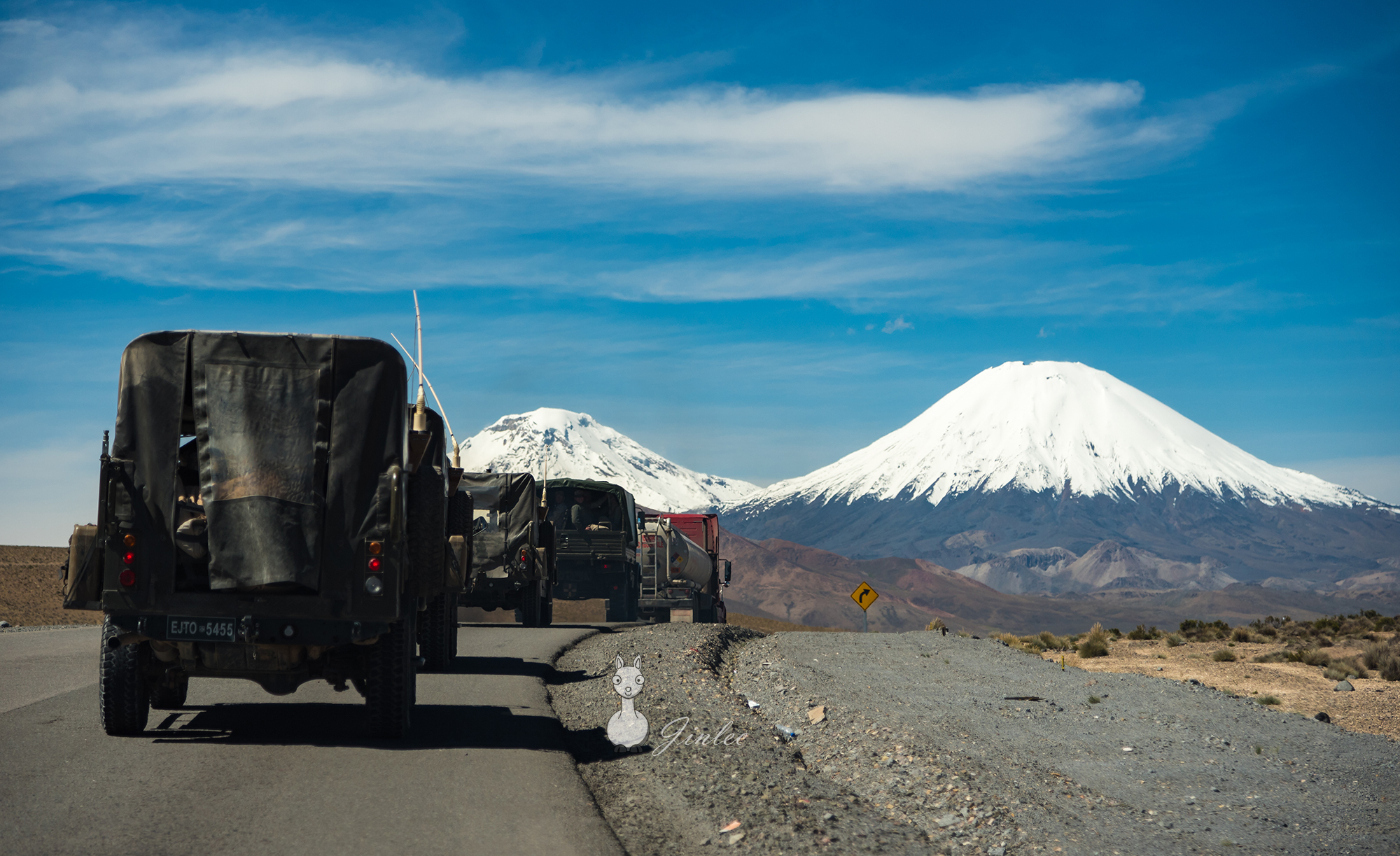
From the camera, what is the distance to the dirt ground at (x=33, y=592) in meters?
34.7

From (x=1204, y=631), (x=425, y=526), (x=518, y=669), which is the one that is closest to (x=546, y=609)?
(x=518, y=669)

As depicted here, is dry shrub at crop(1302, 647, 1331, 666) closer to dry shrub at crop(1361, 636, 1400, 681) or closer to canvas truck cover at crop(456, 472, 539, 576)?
dry shrub at crop(1361, 636, 1400, 681)

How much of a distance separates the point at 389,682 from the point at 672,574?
78.1 feet

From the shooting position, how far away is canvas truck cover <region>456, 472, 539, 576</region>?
71.2 ft

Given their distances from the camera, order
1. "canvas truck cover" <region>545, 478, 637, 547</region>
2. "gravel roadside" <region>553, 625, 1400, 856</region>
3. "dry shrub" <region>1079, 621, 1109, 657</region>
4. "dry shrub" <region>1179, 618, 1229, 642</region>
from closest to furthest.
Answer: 1. "gravel roadside" <region>553, 625, 1400, 856</region>
2. "dry shrub" <region>1079, 621, 1109, 657</region>
3. "canvas truck cover" <region>545, 478, 637, 547</region>
4. "dry shrub" <region>1179, 618, 1229, 642</region>

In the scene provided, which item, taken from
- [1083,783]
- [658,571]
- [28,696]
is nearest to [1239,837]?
[1083,783]

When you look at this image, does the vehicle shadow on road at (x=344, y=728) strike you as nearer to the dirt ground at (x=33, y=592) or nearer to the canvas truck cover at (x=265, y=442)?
the canvas truck cover at (x=265, y=442)

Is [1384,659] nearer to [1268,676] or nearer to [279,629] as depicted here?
Answer: [1268,676]

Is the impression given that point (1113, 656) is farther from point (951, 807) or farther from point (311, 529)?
point (311, 529)

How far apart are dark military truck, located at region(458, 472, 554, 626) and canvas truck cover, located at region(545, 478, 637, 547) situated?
572 centimetres

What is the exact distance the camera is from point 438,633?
50.0ft

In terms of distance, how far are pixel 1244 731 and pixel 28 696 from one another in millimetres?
13237

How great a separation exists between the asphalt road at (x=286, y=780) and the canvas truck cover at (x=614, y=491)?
17946mm

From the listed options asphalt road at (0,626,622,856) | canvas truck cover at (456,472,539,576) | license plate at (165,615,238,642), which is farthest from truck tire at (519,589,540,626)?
license plate at (165,615,238,642)
